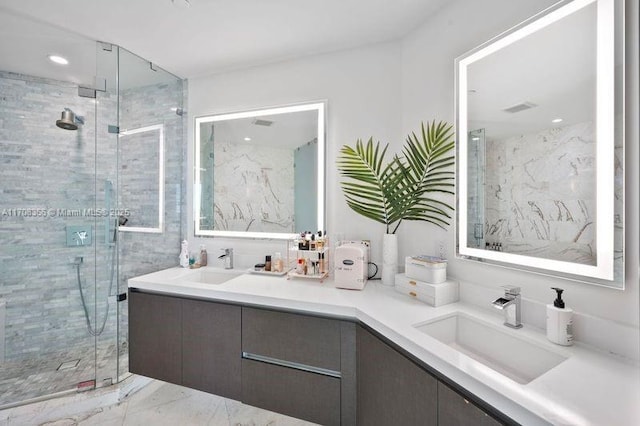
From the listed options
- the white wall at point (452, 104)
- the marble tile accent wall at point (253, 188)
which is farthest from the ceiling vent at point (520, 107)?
the marble tile accent wall at point (253, 188)

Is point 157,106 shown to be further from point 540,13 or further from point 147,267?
point 540,13

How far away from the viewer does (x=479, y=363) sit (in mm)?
874

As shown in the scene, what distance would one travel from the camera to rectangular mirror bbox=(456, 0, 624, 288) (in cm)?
94

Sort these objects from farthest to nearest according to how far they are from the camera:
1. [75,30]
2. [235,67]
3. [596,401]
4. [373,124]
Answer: [235,67] < [373,124] < [75,30] < [596,401]

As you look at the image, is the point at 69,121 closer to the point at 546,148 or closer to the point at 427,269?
the point at 427,269

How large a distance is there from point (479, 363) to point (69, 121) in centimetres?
312

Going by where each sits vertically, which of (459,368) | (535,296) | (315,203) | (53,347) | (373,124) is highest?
(373,124)

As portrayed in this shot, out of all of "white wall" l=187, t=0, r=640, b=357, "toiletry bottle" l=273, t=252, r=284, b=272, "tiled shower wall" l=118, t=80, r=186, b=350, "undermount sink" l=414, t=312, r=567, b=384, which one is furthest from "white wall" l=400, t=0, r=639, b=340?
"tiled shower wall" l=118, t=80, r=186, b=350

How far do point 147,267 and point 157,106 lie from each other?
1.38m

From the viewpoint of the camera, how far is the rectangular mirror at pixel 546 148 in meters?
0.94

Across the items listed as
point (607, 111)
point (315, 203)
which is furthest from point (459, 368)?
point (315, 203)

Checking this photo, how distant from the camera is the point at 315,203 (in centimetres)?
202

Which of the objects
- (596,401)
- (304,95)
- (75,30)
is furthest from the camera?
(304,95)

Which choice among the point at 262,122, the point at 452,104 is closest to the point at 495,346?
the point at 452,104
